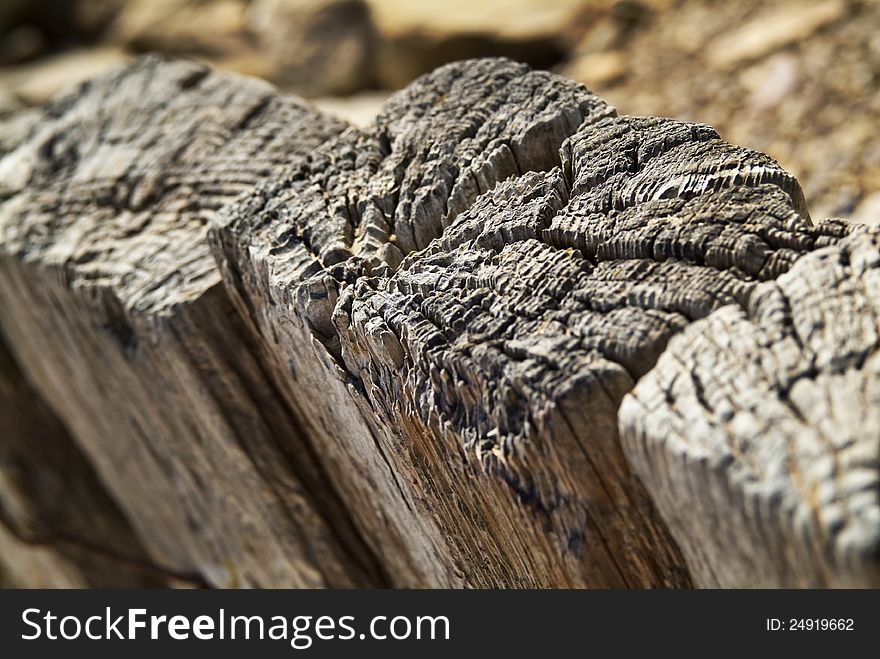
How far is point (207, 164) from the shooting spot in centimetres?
158

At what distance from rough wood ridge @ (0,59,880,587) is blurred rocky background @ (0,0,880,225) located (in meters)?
1.52

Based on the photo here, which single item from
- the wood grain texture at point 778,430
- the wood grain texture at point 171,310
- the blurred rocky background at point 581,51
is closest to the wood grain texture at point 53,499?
the wood grain texture at point 171,310

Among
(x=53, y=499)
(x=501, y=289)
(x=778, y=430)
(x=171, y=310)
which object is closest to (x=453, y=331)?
(x=501, y=289)

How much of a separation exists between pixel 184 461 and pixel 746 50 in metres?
2.90

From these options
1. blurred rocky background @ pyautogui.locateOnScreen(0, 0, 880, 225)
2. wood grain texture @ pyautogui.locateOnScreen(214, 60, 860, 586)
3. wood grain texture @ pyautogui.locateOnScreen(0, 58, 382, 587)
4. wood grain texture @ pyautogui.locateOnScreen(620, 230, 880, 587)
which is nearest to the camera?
wood grain texture @ pyautogui.locateOnScreen(620, 230, 880, 587)

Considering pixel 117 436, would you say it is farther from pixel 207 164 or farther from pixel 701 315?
pixel 701 315

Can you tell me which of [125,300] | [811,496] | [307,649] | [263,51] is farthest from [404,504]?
[263,51]

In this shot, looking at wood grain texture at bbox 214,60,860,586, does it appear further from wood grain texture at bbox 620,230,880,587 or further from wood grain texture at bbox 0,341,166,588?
wood grain texture at bbox 0,341,166,588

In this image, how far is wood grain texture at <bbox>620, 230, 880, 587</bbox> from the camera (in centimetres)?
70

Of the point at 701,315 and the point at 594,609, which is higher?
the point at 701,315

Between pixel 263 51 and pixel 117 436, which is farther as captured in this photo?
pixel 263 51

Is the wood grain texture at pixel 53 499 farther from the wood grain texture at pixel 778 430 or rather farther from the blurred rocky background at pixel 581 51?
the wood grain texture at pixel 778 430

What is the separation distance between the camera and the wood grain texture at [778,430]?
70cm

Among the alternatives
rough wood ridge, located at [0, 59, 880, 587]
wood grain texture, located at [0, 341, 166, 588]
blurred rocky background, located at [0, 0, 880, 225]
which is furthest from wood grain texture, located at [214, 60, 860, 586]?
blurred rocky background, located at [0, 0, 880, 225]
